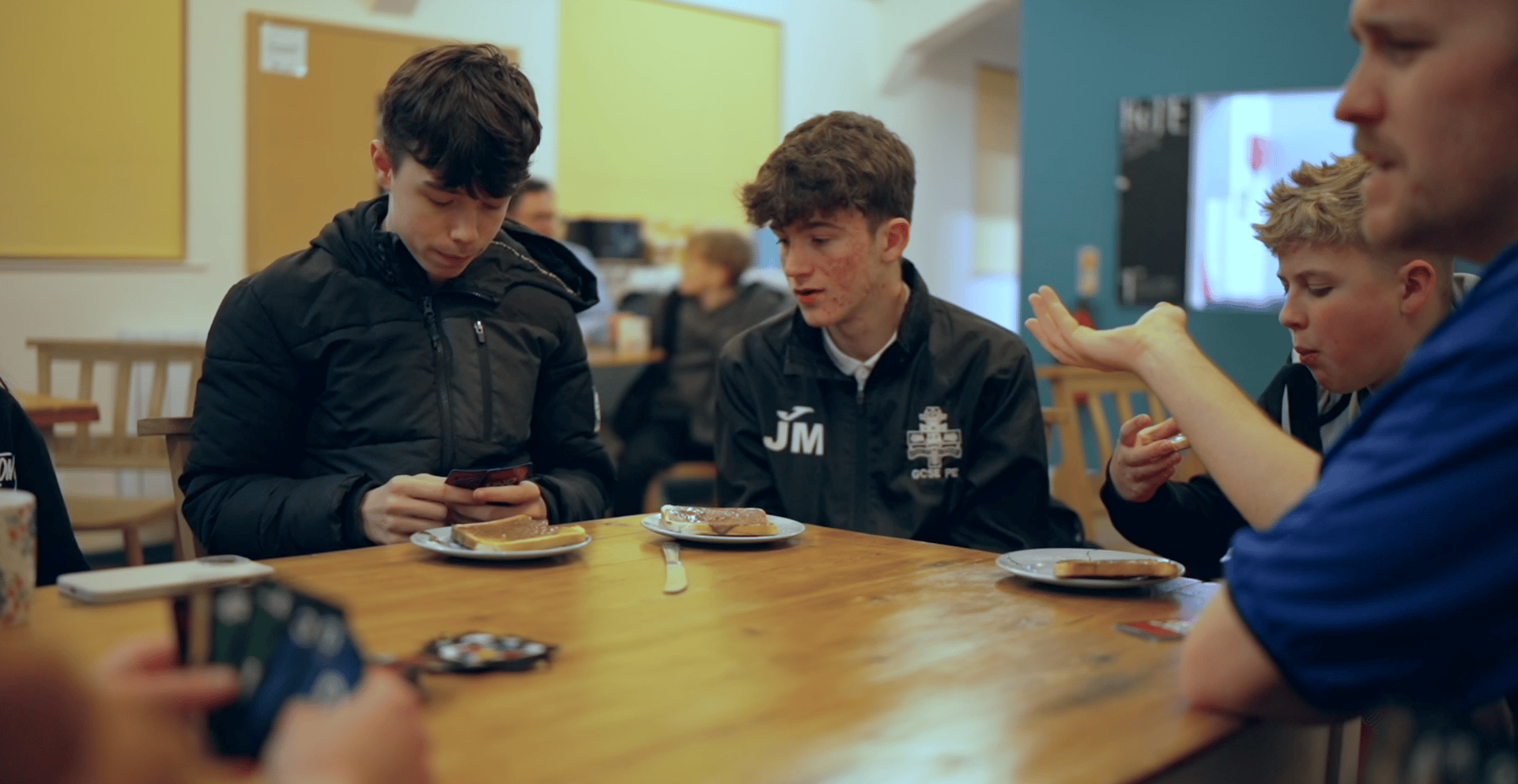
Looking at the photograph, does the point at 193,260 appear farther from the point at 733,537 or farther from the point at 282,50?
the point at 733,537

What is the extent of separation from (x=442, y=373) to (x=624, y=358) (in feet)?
12.3

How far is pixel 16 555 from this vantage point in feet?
3.47

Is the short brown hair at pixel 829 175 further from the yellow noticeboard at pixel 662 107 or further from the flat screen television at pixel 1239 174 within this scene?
the yellow noticeboard at pixel 662 107

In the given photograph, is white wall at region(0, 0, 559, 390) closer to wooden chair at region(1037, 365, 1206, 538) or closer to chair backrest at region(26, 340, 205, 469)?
chair backrest at region(26, 340, 205, 469)

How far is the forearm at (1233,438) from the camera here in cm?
122

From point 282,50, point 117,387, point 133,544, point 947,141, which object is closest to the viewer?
point 133,544

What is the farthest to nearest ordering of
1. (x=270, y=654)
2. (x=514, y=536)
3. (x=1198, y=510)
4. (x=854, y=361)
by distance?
(x=854, y=361)
(x=1198, y=510)
(x=514, y=536)
(x=270, y=654)

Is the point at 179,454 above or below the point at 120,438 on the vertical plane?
above

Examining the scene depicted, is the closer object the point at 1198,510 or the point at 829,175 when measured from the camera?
the point at 1198,510

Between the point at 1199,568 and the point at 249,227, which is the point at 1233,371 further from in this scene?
the point at 249,227

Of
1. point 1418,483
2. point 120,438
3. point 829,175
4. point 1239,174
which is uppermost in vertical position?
point 1239,174

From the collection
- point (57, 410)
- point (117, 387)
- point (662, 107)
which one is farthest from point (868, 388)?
point (662, 107)

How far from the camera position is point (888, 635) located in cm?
119

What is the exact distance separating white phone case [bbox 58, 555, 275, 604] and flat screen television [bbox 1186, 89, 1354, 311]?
A: 4.97 m
